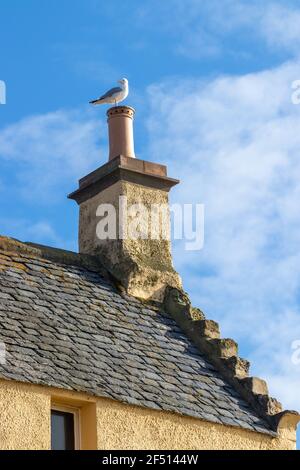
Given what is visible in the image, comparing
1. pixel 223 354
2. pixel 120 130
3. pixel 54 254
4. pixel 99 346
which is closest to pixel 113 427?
pixel 99 346

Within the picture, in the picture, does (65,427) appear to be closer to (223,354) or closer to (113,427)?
(113,427)

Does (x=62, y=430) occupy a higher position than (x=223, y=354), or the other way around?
(x=223, y=354)

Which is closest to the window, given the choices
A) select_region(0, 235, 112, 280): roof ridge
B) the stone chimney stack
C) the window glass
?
the window glass

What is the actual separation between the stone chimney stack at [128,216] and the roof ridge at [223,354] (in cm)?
32

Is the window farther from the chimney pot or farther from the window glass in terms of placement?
the chimney pot

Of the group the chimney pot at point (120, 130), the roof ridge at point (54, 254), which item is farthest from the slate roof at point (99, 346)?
the chimney pot at point (120, 130)

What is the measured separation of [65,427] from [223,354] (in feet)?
8.27

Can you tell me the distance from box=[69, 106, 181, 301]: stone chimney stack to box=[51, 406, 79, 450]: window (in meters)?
2.94

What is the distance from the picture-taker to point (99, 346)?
15273 mm

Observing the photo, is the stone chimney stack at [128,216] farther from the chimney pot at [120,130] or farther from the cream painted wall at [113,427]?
the cream painted wall at [113,427]

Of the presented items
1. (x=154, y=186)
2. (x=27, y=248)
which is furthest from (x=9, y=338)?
(x=154, y=186)

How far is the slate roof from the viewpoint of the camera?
47.1 feet
